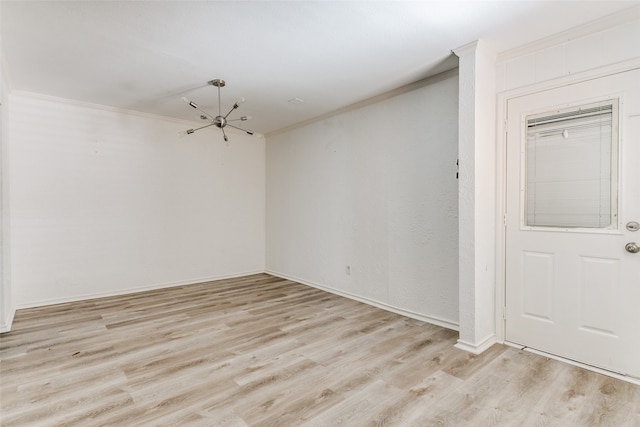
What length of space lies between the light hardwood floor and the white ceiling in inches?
106

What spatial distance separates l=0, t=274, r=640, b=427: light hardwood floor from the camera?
76.0 inches

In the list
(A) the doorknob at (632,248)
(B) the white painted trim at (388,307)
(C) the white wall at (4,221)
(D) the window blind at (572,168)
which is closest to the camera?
(A) the doorknob at (632,248)

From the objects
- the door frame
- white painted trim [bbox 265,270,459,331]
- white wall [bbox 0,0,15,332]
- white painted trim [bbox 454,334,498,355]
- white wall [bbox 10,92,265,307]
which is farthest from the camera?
white wall [bbox 10,92,265,307]

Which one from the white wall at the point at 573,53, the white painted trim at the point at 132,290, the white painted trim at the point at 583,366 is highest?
the white wall at the point at 573,53

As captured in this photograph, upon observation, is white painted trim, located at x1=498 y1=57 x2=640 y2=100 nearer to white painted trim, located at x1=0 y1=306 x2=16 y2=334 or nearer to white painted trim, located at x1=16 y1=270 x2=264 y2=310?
white painted trim, located at x1=16 y1=270 x2=264 y2=310

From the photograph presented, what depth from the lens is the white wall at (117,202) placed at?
405 centimetres

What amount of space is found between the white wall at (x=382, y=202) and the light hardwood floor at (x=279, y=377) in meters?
0.55

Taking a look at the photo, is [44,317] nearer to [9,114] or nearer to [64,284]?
[64,284]

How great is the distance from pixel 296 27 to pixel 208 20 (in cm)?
68

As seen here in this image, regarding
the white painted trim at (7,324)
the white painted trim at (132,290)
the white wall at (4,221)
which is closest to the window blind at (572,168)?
the white painted trim at (132,290)

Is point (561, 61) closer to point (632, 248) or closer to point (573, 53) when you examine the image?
Result: point (573, 53)

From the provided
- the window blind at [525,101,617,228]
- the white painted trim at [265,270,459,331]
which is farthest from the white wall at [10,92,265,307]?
the window blind at [525,101,617,228]

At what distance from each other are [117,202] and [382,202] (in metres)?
3.84

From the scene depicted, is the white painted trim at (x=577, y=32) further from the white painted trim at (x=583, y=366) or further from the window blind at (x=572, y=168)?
the white painted trim at (x=583, y=366)
